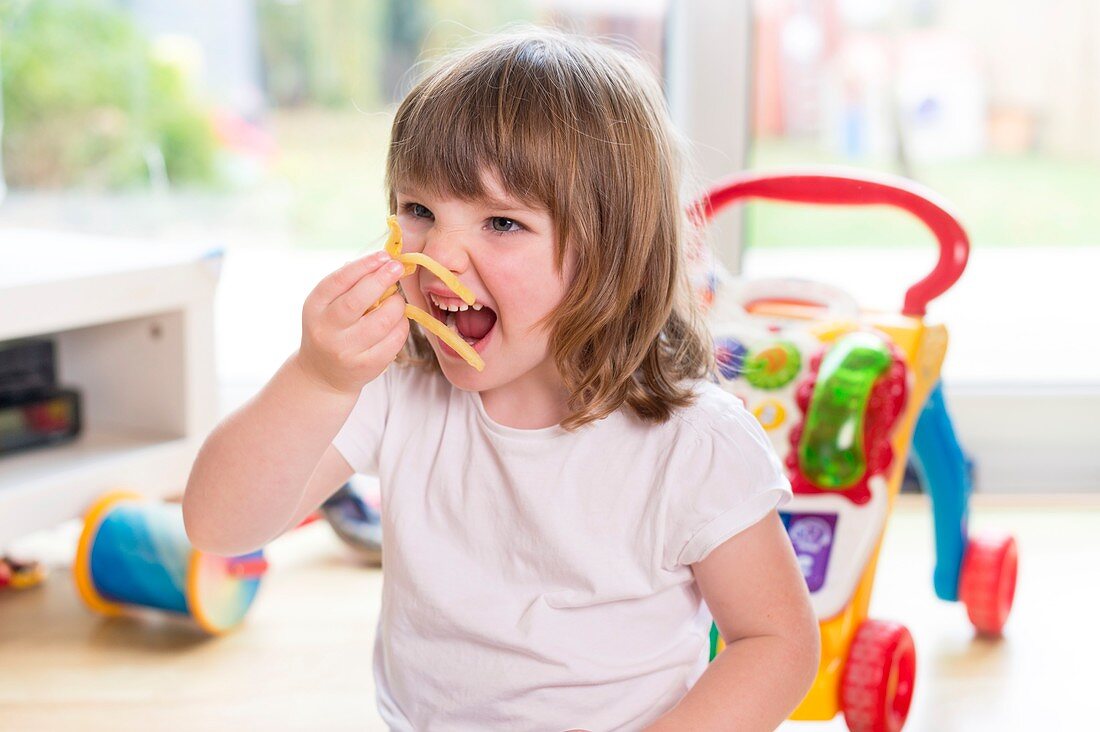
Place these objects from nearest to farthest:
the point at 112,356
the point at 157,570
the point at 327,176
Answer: the point at 157,570
the point at 112,356
the point at 327,176

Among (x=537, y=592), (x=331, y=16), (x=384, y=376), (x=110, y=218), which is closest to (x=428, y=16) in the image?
(x=331, y=16)

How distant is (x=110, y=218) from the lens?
86.1 inches

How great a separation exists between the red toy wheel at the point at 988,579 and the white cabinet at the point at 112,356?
0.91 metres

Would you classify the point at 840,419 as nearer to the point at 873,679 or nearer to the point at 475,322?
the point at 873,679

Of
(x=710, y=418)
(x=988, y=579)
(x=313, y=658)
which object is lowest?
(x=313, y=658)

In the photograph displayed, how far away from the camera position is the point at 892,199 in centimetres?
129

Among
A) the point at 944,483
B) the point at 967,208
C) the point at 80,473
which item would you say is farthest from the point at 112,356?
the point at 967,208

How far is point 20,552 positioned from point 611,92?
117 cm

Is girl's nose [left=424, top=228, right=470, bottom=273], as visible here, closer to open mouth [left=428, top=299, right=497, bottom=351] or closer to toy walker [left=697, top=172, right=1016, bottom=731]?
open mouth [left=428, top=299, right=497, bottom=351]

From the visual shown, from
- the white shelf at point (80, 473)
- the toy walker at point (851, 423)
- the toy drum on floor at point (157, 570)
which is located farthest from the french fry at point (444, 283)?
the white shelf at point (80, 473)

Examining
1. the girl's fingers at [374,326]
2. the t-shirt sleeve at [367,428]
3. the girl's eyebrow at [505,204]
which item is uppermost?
the girl's eyebrow at [505,204]

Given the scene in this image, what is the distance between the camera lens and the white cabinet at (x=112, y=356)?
1402mm

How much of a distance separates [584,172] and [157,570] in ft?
2.51

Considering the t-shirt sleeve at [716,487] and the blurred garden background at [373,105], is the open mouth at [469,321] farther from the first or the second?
the blurred garden background at [373,105]
